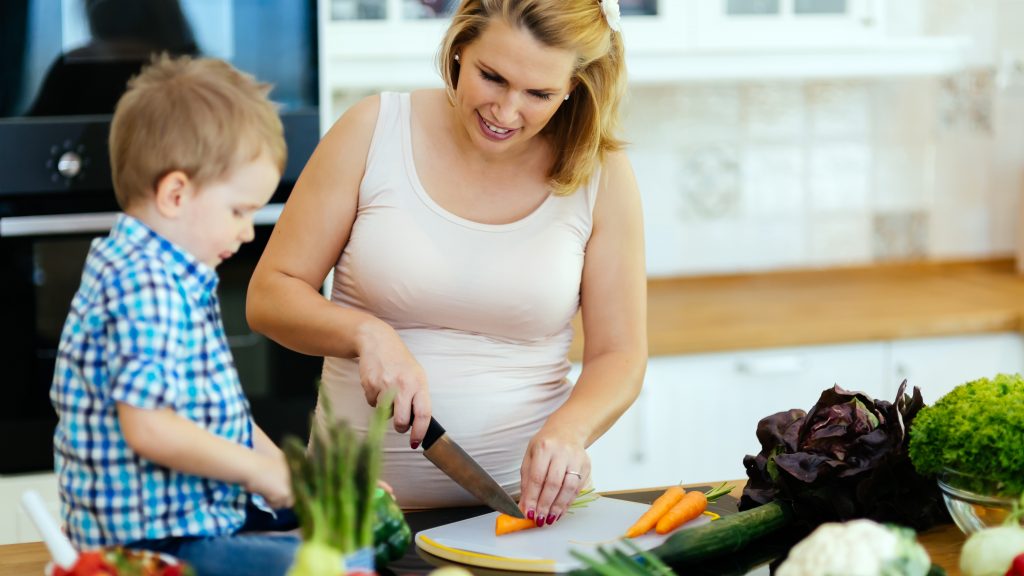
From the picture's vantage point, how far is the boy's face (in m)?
1.06

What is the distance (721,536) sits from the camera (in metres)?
1.28

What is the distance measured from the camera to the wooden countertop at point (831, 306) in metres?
2.75

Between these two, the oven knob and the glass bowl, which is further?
the oven knob

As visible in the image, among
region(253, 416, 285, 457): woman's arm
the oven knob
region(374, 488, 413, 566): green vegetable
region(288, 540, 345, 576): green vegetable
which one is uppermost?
the oven knob

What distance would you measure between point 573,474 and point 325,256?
0.50 meters

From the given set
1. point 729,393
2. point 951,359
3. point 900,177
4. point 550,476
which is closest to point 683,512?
point 550,476

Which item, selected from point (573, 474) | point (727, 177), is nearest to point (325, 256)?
point (573, 474)

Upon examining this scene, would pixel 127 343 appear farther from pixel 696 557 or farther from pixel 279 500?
pixel 696 557

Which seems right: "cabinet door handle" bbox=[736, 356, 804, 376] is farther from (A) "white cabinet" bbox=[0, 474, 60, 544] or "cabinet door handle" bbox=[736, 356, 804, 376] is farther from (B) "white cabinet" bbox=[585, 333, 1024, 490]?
(A) "white cabinet" bbox=[0, 474, 60, 544]

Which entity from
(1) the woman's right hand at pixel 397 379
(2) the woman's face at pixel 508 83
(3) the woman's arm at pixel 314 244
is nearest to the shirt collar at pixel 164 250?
(1) the woman's right hand at pixel 397 379

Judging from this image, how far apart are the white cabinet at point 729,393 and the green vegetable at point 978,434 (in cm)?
138

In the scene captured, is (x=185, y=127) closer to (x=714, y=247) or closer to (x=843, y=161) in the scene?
(x=714, y=247)

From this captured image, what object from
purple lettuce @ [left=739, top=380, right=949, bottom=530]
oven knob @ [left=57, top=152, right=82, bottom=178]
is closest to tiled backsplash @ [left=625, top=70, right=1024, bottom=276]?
oven knob @ [left=57, top=152, right=82, bottom=178]

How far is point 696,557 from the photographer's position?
4.14ft
